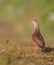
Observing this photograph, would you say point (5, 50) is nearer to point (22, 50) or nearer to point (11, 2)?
point (22, 50)

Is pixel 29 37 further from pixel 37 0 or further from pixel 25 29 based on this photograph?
pixel 37 0

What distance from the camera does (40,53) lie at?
1783 centimetres

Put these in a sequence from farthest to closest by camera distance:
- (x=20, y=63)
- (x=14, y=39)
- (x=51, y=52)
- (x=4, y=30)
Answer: (x=4, y=30), (x=14, y=39), (x=51, y=52), (x=20, y=63)

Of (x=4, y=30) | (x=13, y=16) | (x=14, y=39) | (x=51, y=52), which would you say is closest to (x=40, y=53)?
(x=51, y=52)

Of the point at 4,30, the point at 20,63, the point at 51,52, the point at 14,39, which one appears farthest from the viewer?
the point at 4,30

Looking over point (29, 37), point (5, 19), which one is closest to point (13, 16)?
point (5, 19)

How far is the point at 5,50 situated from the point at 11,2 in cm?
598

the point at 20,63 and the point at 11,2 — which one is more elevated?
the point at 11,2

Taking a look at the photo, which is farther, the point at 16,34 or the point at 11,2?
the point at 11,2

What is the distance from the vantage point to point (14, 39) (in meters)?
20.7

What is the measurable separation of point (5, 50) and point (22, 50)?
0.51 meters

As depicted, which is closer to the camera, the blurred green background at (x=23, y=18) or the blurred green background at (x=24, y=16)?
the blurred green background at (x=23, y=18)

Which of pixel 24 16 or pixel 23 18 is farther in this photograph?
pixel 24 16

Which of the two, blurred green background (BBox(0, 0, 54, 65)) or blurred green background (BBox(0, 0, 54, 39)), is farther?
blurred green background (BBox(0, 0, 54, 39))
